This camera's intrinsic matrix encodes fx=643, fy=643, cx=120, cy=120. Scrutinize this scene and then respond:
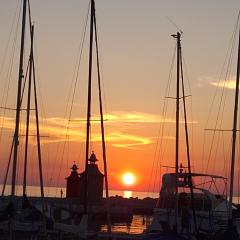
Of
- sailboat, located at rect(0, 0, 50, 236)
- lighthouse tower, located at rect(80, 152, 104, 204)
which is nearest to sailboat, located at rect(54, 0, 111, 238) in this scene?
sailboat, located at rect(0, 0, 50, 236)

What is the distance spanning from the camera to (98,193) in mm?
70812

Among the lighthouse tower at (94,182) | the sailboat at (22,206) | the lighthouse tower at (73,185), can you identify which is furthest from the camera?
the lighthouse tower at (73,185)

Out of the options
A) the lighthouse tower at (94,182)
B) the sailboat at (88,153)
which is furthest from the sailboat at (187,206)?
the lighthouse tower at (94,182)

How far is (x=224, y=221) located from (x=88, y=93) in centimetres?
1058

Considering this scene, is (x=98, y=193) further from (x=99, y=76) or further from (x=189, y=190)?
(x=99, y=76)

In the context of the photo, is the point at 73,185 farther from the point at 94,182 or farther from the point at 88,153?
the point at 88,153

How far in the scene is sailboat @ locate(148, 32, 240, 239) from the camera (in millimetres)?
35469

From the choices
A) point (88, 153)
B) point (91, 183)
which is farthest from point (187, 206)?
point (91, 183)

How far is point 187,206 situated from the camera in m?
37.3

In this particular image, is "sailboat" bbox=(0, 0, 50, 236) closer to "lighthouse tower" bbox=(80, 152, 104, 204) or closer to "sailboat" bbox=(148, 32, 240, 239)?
"sailboat" bbox=(148, 32, 240, 239)

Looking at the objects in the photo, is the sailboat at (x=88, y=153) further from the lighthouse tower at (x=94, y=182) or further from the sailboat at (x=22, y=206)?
the lighthouse tower at (x=94, y=182)

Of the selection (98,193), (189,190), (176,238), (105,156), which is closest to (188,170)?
(189,190)

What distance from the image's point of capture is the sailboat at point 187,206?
3547cm

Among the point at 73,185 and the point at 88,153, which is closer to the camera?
the point at 88,153
